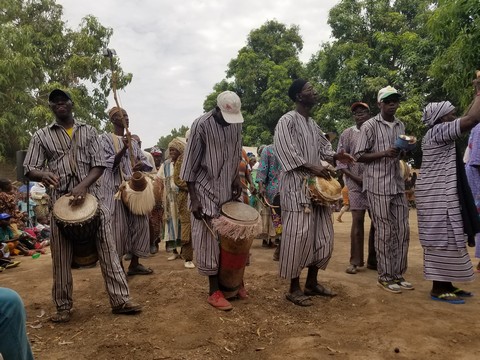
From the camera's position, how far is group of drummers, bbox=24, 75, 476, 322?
3.81 m

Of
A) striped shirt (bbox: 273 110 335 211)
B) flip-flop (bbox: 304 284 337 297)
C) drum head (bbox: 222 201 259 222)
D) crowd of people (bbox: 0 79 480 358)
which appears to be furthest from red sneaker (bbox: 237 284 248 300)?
striped shirt (bbox: 273 110 335 211)

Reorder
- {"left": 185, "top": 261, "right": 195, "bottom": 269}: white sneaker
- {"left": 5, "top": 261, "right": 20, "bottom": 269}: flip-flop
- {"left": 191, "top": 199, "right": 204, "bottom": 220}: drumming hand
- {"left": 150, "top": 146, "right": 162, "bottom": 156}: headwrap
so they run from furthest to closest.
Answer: {"left": 150, "top": 146, "right": 162, "bottom": 156}: headwrap → {"left": 5, "top": 261, "right": 20, "bottom": 269}: flip-flop → {"left": 185, "top": 261, "right": 195, "bottom": 269}: white sneaker → {"left": 191, "top": 199, "right": 204, "bottom": 220}: drumming hand

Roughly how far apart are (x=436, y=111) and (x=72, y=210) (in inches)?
144

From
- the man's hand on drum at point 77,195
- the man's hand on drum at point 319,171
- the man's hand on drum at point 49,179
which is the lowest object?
the man's hand on drum at point 77,195

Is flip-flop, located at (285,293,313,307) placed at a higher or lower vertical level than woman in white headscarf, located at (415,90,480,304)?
lower

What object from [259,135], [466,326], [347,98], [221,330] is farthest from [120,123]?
[259,135]

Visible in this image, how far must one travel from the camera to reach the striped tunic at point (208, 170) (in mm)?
4172

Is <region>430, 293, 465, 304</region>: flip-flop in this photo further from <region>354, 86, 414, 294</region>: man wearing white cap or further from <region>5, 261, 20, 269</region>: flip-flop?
<region>5, 261, 20, 269</region>: flip-flop

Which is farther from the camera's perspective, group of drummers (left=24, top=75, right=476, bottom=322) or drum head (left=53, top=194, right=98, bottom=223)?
group of drummers (left=24, top=75, right=476, bottom=322)

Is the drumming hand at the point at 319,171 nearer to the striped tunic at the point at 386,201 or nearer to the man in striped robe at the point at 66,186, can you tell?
the striped tunic at the point at 386,201

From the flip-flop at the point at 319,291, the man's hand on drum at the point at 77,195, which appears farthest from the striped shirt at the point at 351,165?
the man's hand on drum at the point at 77,195

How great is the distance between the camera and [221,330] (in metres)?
3.49

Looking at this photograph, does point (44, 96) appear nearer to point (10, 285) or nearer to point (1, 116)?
point (1, 116)

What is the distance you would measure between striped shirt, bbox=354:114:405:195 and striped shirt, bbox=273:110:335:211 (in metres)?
0.66
